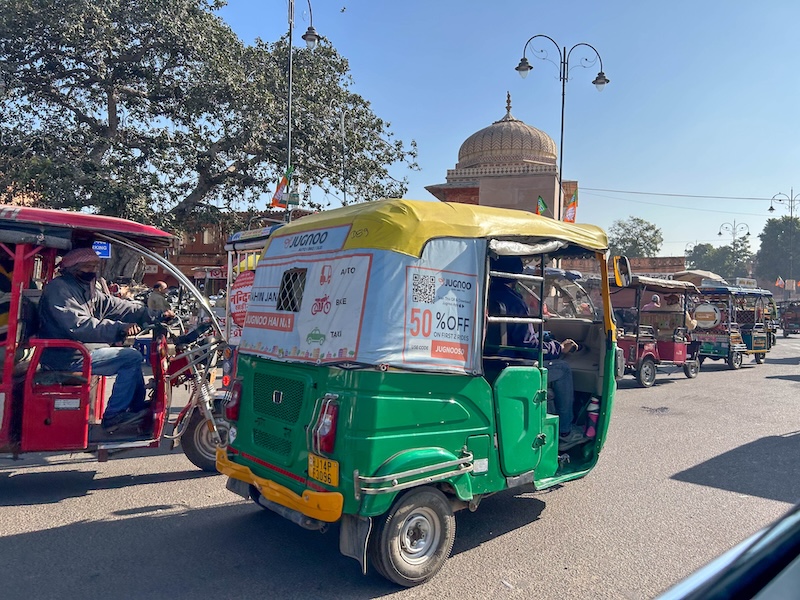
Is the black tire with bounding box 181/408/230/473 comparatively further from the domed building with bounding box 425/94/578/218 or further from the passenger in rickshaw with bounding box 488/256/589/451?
the domed building with bounding box 425/94/578/218

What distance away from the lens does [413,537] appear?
3.61 metres

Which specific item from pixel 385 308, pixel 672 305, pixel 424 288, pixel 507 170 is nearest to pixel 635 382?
pixel 672 305

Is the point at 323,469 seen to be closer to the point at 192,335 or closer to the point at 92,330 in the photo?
the point at 92,330

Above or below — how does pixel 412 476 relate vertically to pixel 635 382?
above

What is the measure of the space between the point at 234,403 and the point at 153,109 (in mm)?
16744

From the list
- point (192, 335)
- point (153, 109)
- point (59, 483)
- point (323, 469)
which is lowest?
point (59, 483)

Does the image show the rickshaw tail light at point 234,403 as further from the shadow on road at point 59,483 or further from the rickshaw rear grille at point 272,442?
the shadow on road at point 59,483

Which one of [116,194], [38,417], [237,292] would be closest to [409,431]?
[38,417]

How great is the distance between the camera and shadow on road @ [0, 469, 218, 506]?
5.00 meters

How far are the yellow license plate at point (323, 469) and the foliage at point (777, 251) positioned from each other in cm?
8467

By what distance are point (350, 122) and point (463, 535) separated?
19704mm

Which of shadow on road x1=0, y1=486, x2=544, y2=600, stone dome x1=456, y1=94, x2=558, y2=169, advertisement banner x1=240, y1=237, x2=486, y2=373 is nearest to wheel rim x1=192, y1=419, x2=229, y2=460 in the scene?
shadow on road x1=0, y1=486, x2=544, y2=600

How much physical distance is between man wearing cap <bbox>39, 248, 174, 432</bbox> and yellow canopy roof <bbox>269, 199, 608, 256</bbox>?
203 centimetres

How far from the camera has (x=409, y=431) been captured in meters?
3.45
